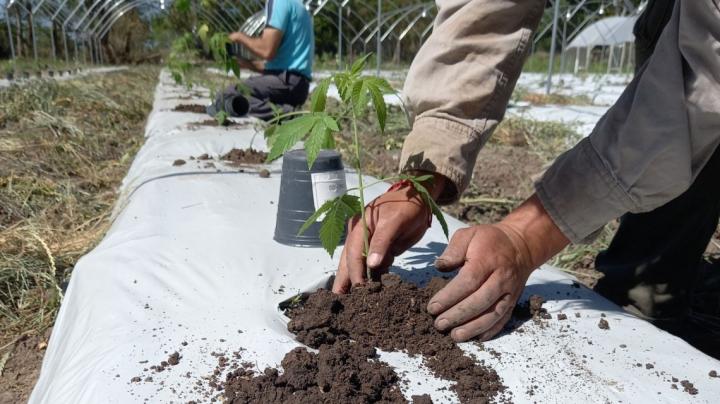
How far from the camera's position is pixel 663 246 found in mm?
1720

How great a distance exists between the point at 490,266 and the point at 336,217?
0.33 m

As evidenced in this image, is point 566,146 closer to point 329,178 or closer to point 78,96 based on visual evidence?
point 329,178

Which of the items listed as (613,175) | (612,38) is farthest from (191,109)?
(612,38)

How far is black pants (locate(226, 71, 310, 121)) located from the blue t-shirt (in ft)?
0.26

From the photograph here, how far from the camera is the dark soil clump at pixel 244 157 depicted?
8.95ft

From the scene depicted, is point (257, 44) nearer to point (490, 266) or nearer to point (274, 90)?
point (274, 90)

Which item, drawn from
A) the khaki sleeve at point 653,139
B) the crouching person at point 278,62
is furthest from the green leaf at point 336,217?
the crouching person at point 278,62

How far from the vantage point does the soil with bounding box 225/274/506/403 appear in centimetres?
93

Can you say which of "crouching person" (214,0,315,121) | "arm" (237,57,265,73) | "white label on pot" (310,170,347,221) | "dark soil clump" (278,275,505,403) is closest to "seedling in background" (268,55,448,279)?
"dark soil clump" (278,275,505,403)

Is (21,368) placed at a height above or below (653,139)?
below

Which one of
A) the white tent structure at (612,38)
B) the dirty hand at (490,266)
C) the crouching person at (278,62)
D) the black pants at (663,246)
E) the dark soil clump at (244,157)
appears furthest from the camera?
the white tent structure at (612,38)

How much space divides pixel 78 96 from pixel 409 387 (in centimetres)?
508

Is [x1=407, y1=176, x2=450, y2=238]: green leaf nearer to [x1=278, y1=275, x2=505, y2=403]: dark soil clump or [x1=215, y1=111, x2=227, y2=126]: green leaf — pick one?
[x1=278, y1=275, x2=505, y2=403]: dark soil clump

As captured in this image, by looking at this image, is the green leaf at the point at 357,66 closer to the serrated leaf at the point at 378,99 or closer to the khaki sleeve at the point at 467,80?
the serrated leaf at the point at 378,99
